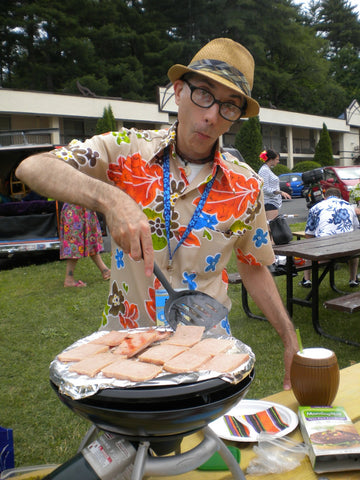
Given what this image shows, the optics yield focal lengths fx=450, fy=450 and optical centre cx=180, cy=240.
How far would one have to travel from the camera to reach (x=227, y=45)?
171 cm

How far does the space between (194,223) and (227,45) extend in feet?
2.26

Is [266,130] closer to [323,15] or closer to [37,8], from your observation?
[37,8]

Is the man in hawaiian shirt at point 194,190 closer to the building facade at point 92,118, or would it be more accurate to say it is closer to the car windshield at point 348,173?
the car windshield at point 348,173

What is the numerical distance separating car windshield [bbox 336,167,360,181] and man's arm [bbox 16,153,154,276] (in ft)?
49.5

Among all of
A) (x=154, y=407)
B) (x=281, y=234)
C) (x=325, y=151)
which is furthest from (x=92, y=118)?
(x=154, y=407)

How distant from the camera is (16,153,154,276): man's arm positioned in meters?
1.13

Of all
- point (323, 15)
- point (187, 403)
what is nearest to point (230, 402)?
point (187, 403)

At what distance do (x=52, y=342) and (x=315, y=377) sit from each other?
12.1ft

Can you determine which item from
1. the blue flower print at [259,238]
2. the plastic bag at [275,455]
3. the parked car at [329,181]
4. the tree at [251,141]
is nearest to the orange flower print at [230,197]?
the blue flower print at [259,238]

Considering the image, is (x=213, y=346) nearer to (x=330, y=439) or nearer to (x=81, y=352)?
(x=81, y=352)

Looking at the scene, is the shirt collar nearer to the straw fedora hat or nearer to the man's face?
the man's face

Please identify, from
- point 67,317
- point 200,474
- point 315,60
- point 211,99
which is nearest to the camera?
point 200,474

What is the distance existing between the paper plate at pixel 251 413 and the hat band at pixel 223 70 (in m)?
1.15

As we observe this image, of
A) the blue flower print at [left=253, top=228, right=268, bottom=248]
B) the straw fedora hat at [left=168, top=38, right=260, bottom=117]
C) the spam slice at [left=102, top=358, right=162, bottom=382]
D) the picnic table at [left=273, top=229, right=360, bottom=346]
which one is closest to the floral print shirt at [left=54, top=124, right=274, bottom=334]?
the blue flower print at [left=253, top=228, right=268, bottom=248]
